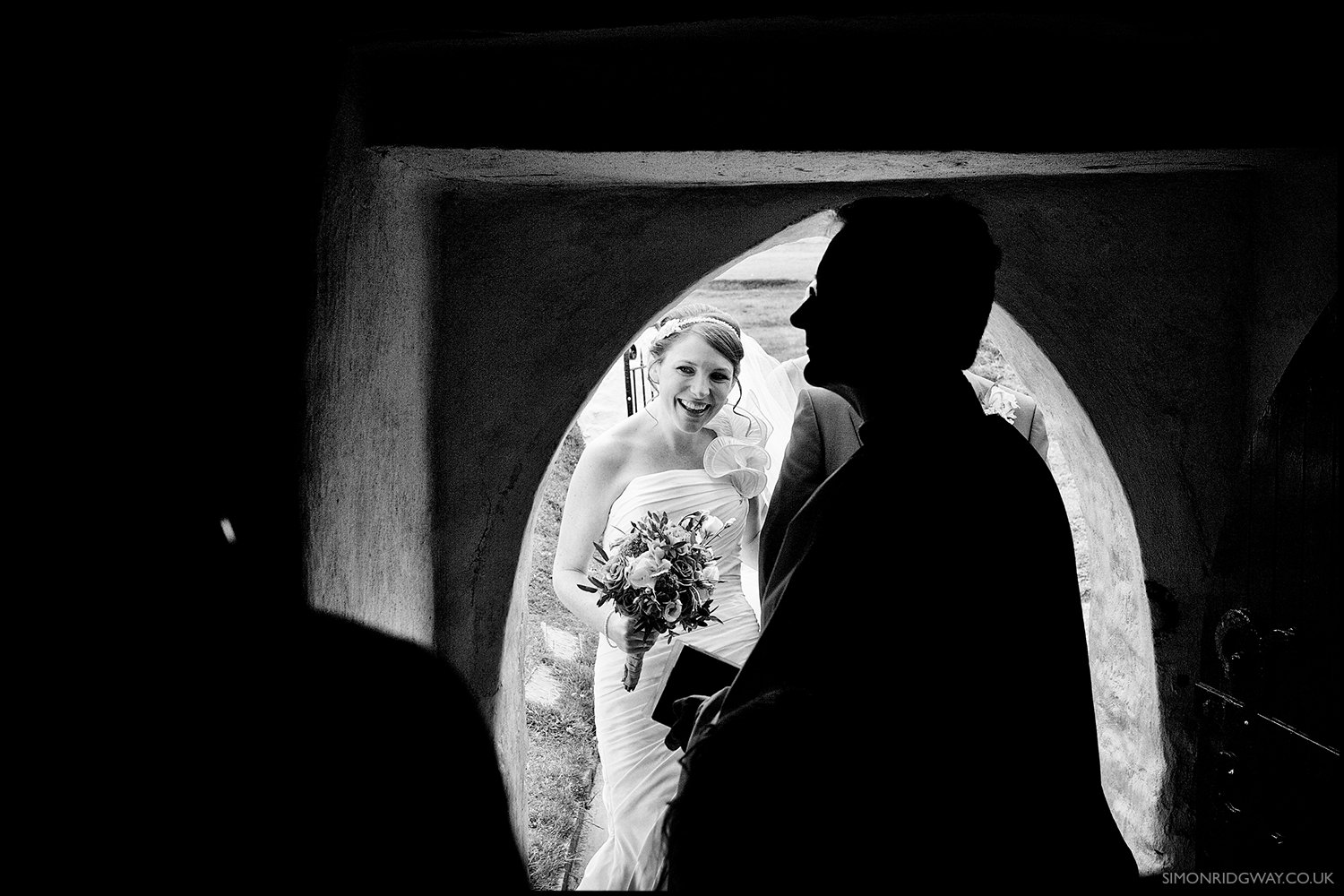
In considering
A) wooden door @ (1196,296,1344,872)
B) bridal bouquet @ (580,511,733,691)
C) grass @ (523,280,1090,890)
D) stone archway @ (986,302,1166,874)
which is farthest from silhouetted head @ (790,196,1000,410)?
grass @ (523,280,1090,890)

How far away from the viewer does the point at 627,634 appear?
3.45 meters

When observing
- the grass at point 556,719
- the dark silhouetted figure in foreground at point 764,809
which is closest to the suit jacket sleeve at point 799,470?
the dark silhouetted figure in foreground at point 764,809

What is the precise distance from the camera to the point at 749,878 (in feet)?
4.40

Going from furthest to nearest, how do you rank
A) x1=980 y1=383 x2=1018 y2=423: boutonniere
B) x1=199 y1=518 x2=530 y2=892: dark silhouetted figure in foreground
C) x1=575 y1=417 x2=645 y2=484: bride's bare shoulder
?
x1=575 y1=417 x2=645 y2=484: bride's bare shoulder < x1=980 y1=383 x2=1018 y2=423: boutonniere < x1=199 y1=518 x2=530 y2=892: dark silhouetted figure in foreground

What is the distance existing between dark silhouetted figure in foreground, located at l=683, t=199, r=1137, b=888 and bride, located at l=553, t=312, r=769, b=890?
2.09 meters

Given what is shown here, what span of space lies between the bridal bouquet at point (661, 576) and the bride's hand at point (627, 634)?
0.05 meters

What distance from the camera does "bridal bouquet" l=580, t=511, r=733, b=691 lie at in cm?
335

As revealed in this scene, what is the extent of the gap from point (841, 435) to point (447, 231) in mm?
1330

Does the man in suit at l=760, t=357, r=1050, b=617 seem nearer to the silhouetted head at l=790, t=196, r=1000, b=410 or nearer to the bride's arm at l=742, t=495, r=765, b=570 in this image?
the silhouetted head at l=790, t=196, r=1000, b=410

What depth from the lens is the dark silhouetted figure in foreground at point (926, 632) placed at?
1418mm

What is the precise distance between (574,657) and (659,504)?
3915 millimetres

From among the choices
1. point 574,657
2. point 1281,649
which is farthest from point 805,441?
point 574,657

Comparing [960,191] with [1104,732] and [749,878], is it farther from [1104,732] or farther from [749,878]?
[749,878]

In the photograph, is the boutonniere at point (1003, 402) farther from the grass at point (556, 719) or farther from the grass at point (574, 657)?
the grass at point (556, 719)
